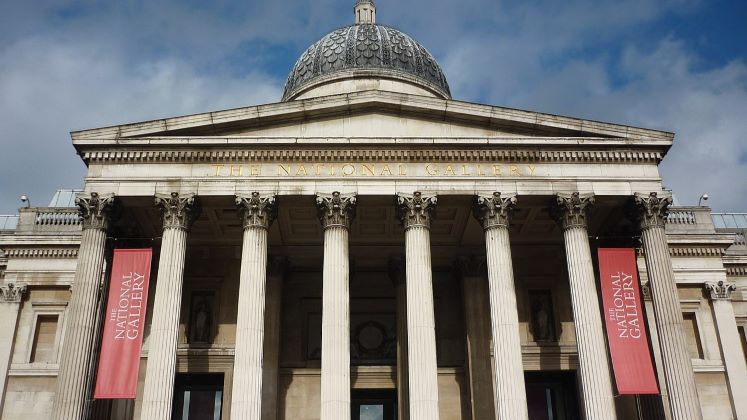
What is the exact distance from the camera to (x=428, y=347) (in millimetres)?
19766

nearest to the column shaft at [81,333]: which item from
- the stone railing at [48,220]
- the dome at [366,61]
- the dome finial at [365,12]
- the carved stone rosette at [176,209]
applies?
the carved stone rosette at [176,209]

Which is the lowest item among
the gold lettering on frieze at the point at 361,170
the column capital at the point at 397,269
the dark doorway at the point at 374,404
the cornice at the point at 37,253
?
the dark doorway at the point at 374,404

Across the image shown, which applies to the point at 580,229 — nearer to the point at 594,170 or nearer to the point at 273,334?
the point at 594,170

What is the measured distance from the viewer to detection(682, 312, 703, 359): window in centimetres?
2894

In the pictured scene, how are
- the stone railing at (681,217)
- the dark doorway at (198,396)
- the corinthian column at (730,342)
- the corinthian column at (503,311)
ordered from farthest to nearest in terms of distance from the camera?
the stone railing at (681,217) < the corinthian column at (730,342) < the dark doorway at (198,396) < the corinthian column at (503,311)

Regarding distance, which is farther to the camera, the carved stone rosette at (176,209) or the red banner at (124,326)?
the carved stone rosette at (176,209)

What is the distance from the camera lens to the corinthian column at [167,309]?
19.0m

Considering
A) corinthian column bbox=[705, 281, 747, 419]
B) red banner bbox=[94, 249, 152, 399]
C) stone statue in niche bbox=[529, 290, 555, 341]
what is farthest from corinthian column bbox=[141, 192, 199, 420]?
corinthian column bbox=[705, 281, 747, 419]

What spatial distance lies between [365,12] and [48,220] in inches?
681

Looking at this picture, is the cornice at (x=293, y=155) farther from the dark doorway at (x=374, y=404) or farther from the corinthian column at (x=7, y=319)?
the corinthian column at (x=7, y=319)

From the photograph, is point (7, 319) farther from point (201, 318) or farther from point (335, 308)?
point (335, 308)

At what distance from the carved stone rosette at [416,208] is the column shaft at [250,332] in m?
4.19

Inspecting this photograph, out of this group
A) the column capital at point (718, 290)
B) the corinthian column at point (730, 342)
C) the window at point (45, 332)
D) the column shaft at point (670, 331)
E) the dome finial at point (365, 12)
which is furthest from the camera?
the dome finial at point (365, 12)

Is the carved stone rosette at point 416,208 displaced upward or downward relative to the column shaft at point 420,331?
upward
